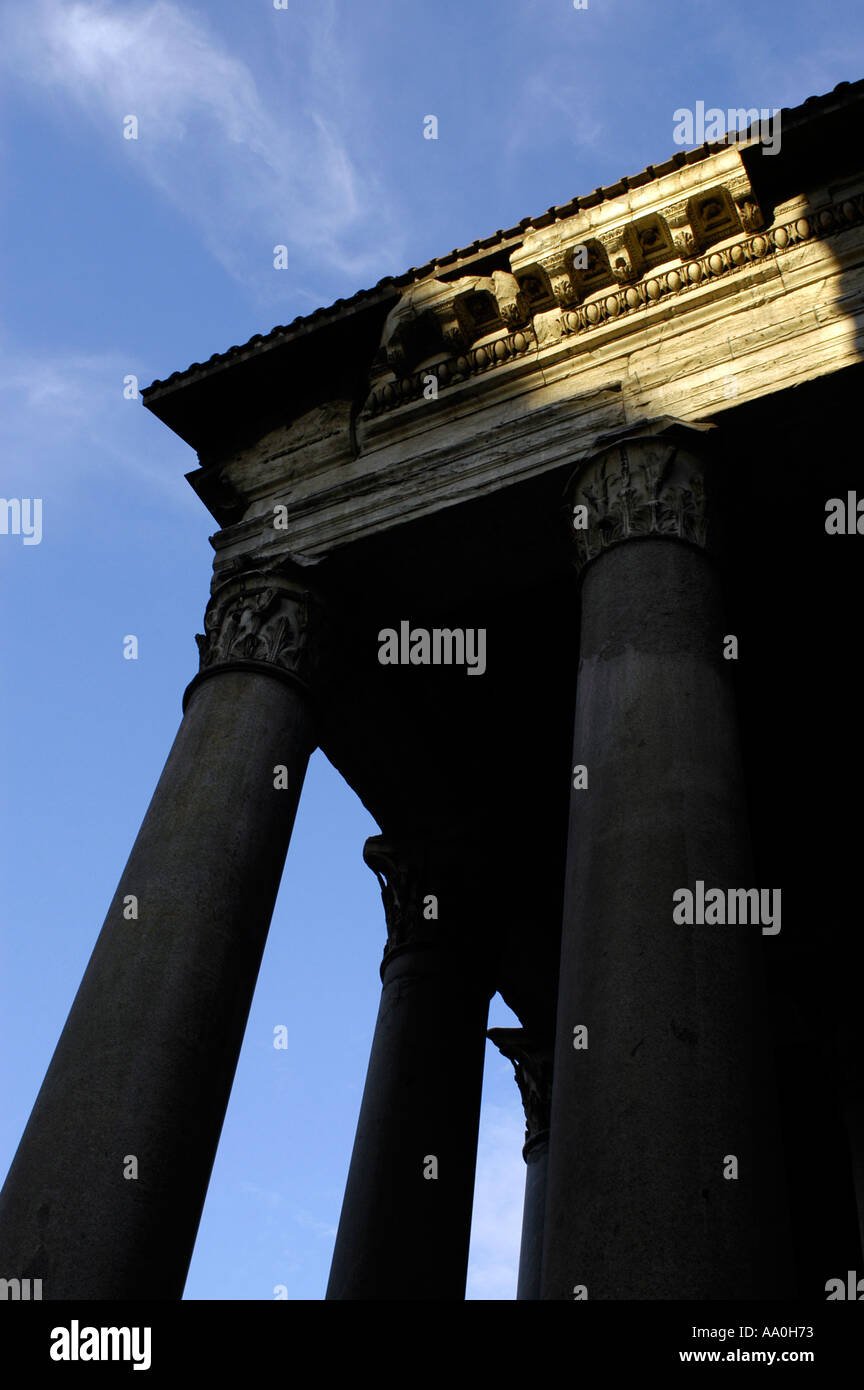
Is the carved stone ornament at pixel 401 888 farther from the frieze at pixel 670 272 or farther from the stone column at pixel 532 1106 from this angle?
the frieze at pixel 670 272

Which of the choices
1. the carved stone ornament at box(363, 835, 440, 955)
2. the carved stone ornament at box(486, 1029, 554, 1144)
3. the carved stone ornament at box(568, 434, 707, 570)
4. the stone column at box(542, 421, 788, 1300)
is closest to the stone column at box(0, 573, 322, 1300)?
the stone column at box(542, 421, 788, 1300)

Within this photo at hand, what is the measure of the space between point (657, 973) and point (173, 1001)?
183 inches

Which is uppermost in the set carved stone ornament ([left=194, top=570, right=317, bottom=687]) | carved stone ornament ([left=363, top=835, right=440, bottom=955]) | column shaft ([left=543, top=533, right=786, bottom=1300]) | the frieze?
the frieze

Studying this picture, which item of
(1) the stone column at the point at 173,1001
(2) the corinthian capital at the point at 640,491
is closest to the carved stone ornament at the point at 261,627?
(1) the stone column at the point at 173,1001

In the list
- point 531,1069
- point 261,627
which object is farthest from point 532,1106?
point 261,627

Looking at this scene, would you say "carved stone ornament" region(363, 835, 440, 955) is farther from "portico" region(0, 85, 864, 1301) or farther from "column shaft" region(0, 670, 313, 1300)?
"column shaft" region(0, 670, 313, 1300)

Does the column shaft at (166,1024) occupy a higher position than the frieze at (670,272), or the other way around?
the frieze at (670,272)

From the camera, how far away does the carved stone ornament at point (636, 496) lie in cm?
1193

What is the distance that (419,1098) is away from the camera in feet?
53.3

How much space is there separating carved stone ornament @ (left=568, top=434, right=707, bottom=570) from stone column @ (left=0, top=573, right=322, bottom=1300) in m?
3.73

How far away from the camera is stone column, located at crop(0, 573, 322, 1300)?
372 inches
